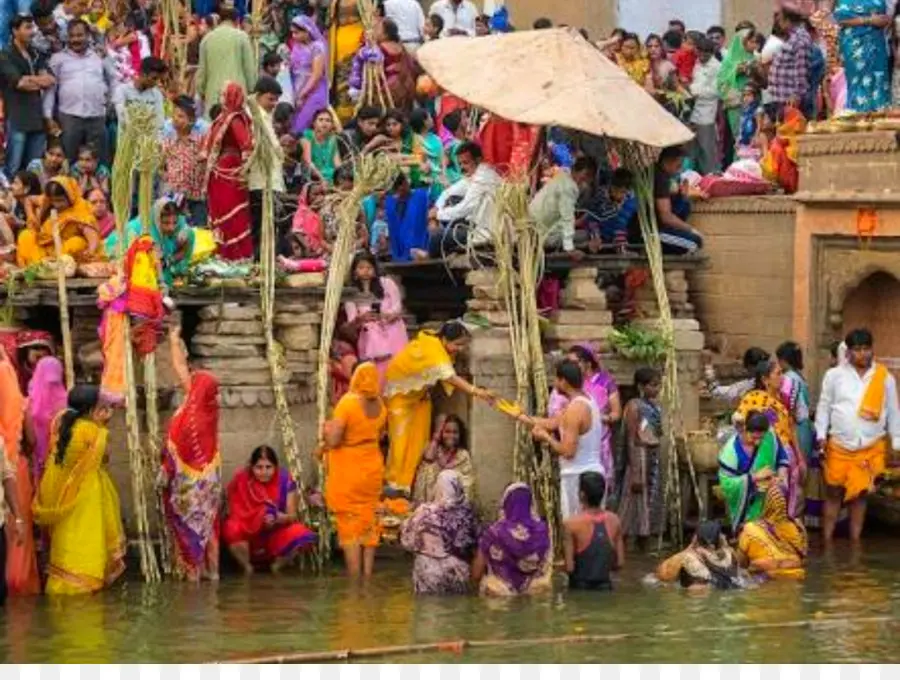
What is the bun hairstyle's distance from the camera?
20984mm

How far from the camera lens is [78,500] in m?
21.1

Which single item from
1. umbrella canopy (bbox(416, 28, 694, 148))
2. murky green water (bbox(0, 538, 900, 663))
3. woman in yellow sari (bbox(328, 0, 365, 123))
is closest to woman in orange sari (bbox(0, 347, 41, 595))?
murky green water (bbox(0, 538, 900, 663))

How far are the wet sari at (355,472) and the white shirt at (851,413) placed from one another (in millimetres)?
2902

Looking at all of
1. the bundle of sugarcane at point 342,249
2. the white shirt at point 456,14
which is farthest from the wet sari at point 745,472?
the white shirt at point 456,14

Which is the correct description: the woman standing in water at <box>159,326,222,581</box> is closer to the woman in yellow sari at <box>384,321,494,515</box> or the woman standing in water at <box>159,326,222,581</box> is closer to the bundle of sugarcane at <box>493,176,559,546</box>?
the woman in yellow sari at <box>384,321,494,515</box>

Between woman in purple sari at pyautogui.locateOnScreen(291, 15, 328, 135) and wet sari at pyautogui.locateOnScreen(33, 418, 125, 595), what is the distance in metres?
6.98

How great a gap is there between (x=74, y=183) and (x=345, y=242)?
62.9 inches

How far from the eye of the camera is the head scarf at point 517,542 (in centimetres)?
2088

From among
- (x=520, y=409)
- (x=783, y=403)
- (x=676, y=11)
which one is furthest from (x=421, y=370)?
(x=676, y=11)

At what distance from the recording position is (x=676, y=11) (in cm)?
3238

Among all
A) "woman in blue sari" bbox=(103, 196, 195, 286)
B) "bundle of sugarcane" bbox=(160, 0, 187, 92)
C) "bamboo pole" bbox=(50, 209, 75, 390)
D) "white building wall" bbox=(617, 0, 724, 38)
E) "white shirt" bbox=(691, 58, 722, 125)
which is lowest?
"bamboo pole" bbox=(50, 209, 75, 390)

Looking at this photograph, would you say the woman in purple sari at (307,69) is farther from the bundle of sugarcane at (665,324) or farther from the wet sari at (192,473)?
the wet sari at (192,473)

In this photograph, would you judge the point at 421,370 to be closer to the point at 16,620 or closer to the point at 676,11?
the point at 16,620

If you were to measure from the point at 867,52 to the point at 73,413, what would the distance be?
20.0ft
